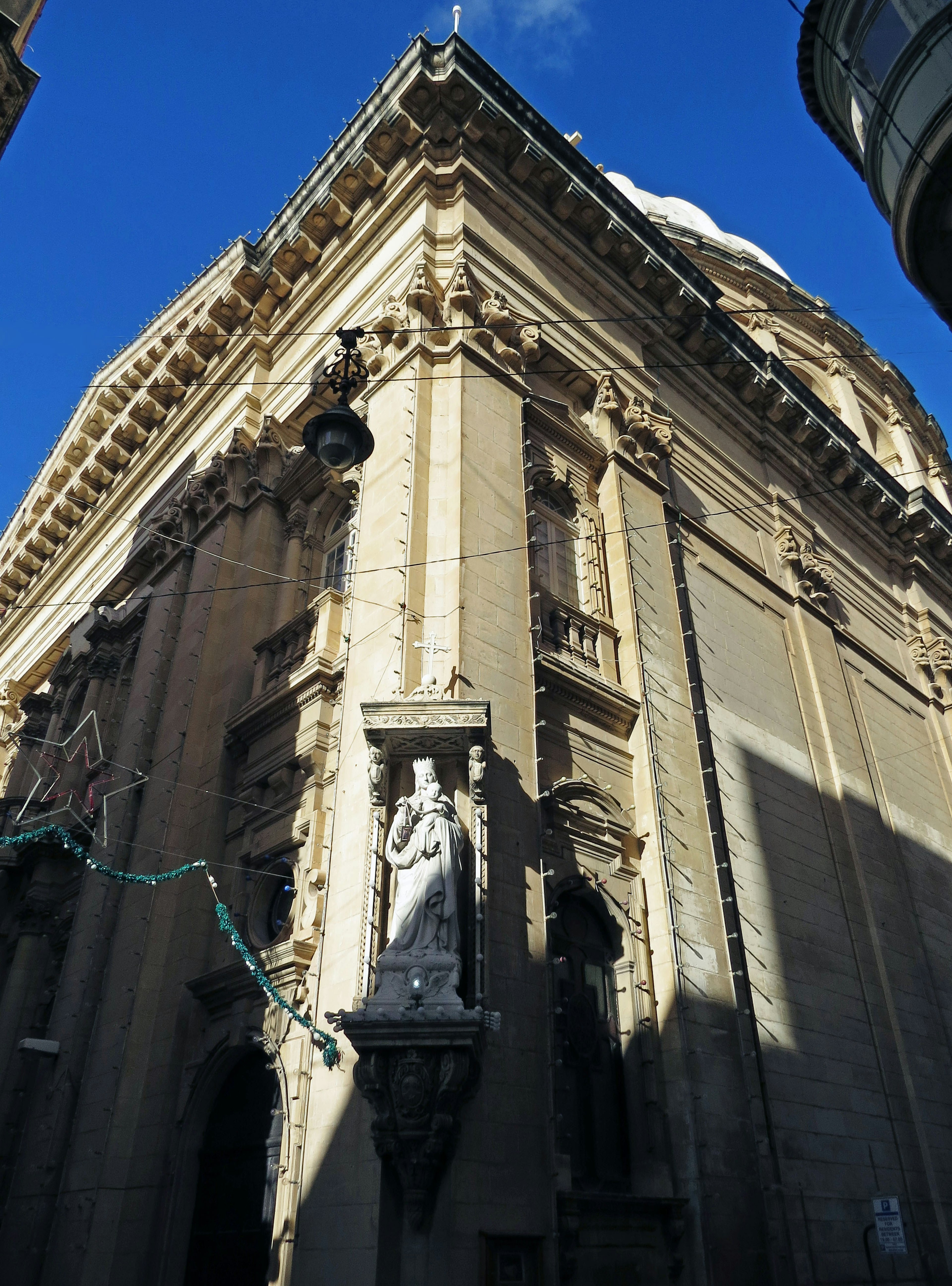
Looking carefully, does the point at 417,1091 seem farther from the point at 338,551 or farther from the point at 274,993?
the point at 338,551

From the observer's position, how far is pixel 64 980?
14.8m

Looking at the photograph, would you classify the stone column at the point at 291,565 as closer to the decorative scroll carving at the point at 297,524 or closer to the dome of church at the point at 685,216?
the decorative scroll carving at the point at 297,524

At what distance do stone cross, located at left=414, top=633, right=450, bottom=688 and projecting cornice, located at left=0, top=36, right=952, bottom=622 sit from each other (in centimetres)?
544

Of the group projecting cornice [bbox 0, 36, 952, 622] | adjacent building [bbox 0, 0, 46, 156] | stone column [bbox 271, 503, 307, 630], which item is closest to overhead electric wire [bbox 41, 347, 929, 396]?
projecting cornice [bbox 0, 36, 952, 622]

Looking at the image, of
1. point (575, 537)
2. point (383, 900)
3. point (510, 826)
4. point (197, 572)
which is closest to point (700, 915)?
point (510, 826)

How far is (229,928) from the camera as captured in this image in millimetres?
11164

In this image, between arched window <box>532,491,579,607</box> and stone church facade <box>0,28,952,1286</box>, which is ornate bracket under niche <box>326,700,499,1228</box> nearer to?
stone church facade <box>0,28,952,1286</box>

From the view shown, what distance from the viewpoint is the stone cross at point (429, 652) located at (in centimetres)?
1114

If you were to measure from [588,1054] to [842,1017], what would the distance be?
537cm

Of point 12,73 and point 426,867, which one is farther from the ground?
point 12,73

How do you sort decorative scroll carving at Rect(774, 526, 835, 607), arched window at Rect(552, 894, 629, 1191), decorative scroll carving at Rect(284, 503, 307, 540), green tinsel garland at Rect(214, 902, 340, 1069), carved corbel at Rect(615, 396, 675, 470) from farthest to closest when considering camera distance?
decorative scroll carving at Rect(774, 526, 835, 607) < carved corbel at Rect(615, 396, 675, 470) < decorative scroll carving at Rect(284, 503, 307, 540) < arched window at Rect(552, 894, 629, 1191) < green tinsel garland at Rect(214, 902, 340, 1069)

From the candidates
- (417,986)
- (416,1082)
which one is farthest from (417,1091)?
(417,986)

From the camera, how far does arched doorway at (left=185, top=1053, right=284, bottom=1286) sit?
33.2ft

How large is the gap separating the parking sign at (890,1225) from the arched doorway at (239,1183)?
6.57 metres
